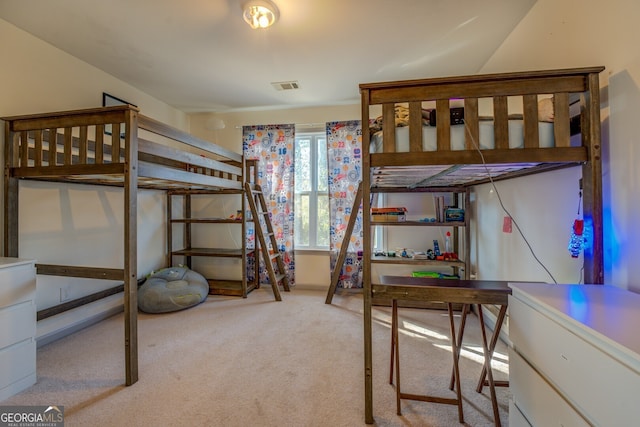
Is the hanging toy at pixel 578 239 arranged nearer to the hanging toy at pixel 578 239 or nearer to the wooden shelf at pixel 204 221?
the hanging toy at pixel 578 239

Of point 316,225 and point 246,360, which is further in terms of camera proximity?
point 316,225

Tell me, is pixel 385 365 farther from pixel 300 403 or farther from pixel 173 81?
pixel 173 81

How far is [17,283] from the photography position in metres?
1.64

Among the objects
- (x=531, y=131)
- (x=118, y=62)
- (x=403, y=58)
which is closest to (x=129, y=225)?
(x=118, y=62)

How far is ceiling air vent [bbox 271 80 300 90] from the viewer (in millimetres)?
2930

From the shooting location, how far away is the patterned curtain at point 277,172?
11.8ft

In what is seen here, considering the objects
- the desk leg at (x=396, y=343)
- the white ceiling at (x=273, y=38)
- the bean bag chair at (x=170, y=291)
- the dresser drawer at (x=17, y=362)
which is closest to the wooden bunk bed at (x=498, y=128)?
the desk leg at (x=396, y=343)

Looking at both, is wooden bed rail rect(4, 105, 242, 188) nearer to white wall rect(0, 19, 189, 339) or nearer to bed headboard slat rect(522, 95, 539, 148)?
white wall rect(0, 19, 189, 339)

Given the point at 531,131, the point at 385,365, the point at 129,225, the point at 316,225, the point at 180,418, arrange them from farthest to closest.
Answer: the point at 316,225, the point at 385,365, the point at 129,225, the point at 180,418, the point at 531,131

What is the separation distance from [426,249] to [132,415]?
300 cm

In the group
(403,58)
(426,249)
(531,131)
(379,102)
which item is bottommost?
(426,249)

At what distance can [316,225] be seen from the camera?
146 inches

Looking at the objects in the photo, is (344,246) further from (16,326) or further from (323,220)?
(16,326)

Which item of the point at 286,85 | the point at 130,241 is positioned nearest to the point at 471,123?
the point at 130,241
